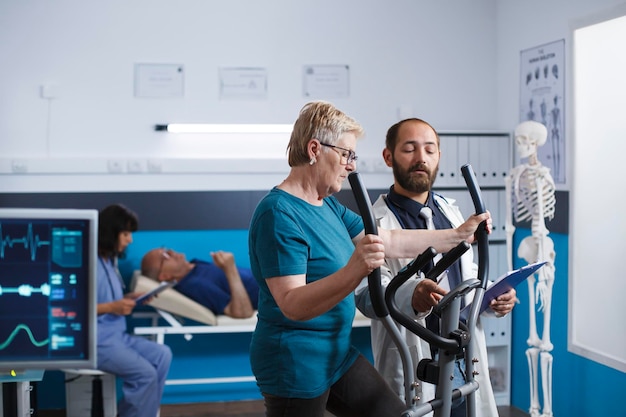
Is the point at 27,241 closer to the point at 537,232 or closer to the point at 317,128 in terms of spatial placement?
the point at 317,128

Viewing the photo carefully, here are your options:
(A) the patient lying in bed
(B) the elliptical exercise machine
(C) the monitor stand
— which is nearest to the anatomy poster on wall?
(A) the patient lying in bed

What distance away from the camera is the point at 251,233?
207 centimetres

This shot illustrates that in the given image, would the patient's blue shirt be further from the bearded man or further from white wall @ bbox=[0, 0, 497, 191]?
the bearded man

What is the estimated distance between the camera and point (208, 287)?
4605mm

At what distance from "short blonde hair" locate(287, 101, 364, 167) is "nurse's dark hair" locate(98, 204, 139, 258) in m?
2.21

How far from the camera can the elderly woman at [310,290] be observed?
1.95 metres

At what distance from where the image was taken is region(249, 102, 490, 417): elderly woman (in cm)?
195

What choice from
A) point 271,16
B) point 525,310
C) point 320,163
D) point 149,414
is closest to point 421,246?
point 320,163

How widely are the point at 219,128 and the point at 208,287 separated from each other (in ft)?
3.17

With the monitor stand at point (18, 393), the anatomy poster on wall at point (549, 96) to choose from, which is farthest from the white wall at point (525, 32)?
the monitor stand at point (18, 393)

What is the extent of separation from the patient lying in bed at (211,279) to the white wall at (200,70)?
0.48 m

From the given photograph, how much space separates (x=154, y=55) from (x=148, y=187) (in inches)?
30.6

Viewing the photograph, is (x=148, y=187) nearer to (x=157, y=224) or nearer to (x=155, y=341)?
(x=157, y=224)

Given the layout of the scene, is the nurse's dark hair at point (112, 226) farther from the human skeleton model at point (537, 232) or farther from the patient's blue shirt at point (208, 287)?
the human skeleton model at point (537, 232)
